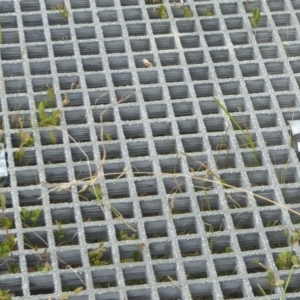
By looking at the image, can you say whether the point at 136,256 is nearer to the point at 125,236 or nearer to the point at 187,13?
the point at 125,236

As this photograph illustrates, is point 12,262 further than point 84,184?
No

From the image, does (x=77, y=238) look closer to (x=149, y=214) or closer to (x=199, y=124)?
(x=149, y=214)

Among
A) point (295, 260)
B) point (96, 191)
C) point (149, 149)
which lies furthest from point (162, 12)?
point (295, 260)

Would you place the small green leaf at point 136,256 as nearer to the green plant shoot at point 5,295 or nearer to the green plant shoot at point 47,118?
the green plant shoot at point 5,295

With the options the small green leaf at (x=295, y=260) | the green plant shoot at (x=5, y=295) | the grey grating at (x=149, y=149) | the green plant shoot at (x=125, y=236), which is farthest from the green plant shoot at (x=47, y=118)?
the small green leaf at (x=295, y=260)

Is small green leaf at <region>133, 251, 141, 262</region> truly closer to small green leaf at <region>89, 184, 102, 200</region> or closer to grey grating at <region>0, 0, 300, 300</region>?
grey grating at <region>0, 0, 300, 300</region>

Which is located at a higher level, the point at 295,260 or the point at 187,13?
the point at 187,13

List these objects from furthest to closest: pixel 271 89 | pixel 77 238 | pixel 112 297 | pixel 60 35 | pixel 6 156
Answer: pixel 60 35, pixel 271 89, pixel 6 156, pixel 77 238, pixel 112 297

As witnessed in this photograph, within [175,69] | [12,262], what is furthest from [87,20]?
[12,262]
